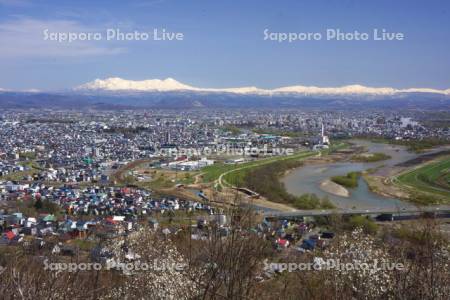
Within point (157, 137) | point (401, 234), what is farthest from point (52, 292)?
point (157, 137)

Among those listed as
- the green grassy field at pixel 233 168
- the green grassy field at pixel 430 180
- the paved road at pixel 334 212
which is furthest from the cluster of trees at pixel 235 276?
the green grassy field at pixel 430 180

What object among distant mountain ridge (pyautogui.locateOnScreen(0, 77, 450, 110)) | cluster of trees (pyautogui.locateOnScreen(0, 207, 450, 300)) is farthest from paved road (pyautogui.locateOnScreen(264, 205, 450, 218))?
distant mountain ridge (pyautogui.locateOnScreen(0, 77, 450, 110))

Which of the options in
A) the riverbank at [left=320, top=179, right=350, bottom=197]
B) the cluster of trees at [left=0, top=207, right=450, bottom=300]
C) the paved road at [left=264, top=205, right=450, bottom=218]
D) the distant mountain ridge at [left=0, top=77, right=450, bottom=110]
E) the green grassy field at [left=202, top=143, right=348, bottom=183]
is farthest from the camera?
the distant mountain ridge at [left=0, top=77, right=450, bottom=110]

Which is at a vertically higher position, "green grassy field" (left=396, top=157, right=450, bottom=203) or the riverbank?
"green grassy field" (left=396, top=157, right=450, bottom=203)

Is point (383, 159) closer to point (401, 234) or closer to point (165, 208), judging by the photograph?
point (165, 208)

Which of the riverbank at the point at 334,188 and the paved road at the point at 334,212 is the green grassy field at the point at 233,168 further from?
the paved road at the point at 334,212

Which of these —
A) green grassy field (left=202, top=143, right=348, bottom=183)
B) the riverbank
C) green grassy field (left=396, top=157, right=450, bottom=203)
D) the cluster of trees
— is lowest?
the riverbank

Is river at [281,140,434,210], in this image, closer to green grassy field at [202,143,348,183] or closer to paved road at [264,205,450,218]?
paved road at [264,205,450,218]

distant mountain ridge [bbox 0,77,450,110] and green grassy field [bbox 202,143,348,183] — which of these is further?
distant mountain ridge [bbox 0,77,450,110]

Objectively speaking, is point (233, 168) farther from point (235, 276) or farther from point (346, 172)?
point (235, 276)
